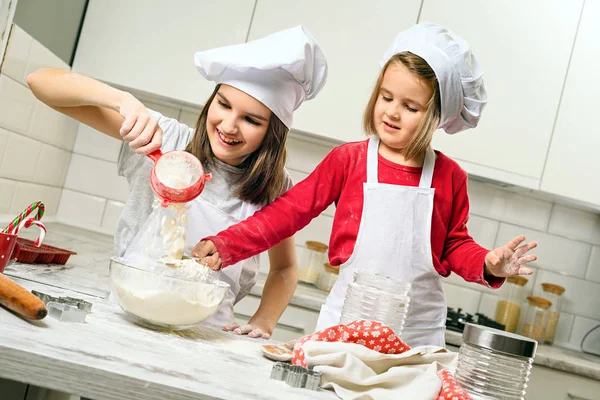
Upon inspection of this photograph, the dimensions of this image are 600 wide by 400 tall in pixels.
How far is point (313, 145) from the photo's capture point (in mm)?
2596

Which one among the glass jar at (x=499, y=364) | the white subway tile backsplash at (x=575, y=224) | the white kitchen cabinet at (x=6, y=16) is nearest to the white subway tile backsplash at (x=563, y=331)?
the white subway tile backsplash at (x=575, y=224)

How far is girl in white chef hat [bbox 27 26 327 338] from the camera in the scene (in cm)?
120

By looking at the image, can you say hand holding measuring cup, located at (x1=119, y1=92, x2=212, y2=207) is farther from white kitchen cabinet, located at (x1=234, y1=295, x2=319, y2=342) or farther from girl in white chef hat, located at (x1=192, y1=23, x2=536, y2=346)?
white kitchen cabinet, located at (x1=234, y1=295, x2=319, y2=342)

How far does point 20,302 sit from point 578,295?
2.42 meters

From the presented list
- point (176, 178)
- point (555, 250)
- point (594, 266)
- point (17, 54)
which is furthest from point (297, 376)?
point (594, 266)

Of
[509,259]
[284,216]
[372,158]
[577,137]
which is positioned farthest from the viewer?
[577,137]

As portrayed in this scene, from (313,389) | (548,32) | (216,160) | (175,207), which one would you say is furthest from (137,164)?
(548,32)

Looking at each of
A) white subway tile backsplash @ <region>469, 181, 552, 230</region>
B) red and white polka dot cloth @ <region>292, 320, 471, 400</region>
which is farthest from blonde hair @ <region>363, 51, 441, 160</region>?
white subway tile backsplash @ <region>469, 181, 552, 230</region>

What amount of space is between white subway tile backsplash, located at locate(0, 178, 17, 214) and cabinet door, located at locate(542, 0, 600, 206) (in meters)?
1.75

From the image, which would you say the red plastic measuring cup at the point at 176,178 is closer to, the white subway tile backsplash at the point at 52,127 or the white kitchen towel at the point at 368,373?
the white kitchen towel at the point at 368,373

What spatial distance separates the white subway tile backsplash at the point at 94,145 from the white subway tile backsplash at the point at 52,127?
3cm

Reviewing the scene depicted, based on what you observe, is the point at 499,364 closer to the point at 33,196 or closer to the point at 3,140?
the point at 3,140

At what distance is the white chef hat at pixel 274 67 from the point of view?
1.21 metres

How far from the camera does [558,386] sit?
2123 mm
